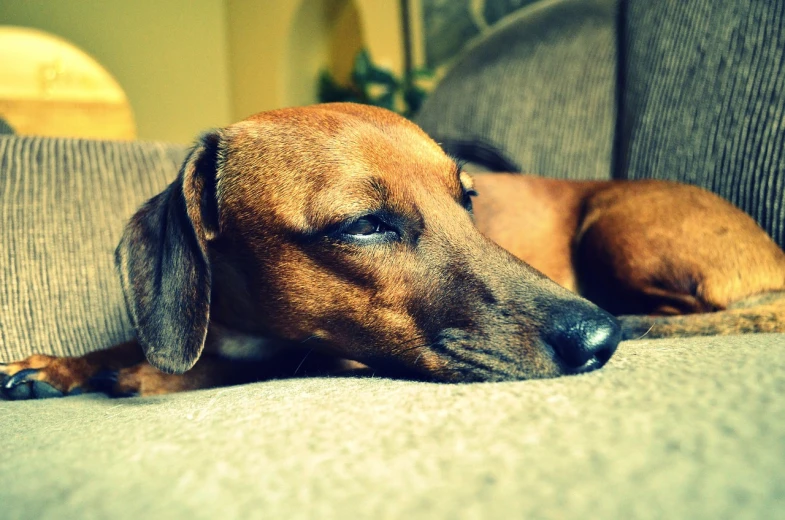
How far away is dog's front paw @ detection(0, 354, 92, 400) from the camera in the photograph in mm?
1539

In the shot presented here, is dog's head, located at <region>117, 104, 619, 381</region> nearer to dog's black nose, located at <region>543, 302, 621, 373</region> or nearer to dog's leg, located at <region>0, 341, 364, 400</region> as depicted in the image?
dog's black nose, located at <region>543, 302, 621, 373</region>

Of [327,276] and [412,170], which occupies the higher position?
[412,170]

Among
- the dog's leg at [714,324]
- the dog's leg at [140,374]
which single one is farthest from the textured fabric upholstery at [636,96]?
the dog's leg at [140,374]

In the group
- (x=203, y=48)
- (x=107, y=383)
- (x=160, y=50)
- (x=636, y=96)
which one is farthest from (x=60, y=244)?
(x=203, y=48)

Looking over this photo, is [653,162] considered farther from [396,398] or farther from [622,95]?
[396,398]

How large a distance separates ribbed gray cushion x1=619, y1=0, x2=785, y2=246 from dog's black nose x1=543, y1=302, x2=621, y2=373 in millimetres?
1144

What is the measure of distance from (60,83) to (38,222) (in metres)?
10.2

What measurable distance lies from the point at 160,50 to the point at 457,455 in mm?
8761

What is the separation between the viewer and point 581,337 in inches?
40.1

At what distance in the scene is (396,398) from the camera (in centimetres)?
83

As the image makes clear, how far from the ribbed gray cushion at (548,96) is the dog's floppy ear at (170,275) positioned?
1.60 m

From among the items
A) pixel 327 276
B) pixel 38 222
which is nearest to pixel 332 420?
pixel 327 276

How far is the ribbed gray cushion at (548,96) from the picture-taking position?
259 centimetres

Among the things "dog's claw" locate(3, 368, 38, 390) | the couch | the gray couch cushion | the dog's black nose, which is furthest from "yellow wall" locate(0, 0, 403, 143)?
the gray couch cushion
